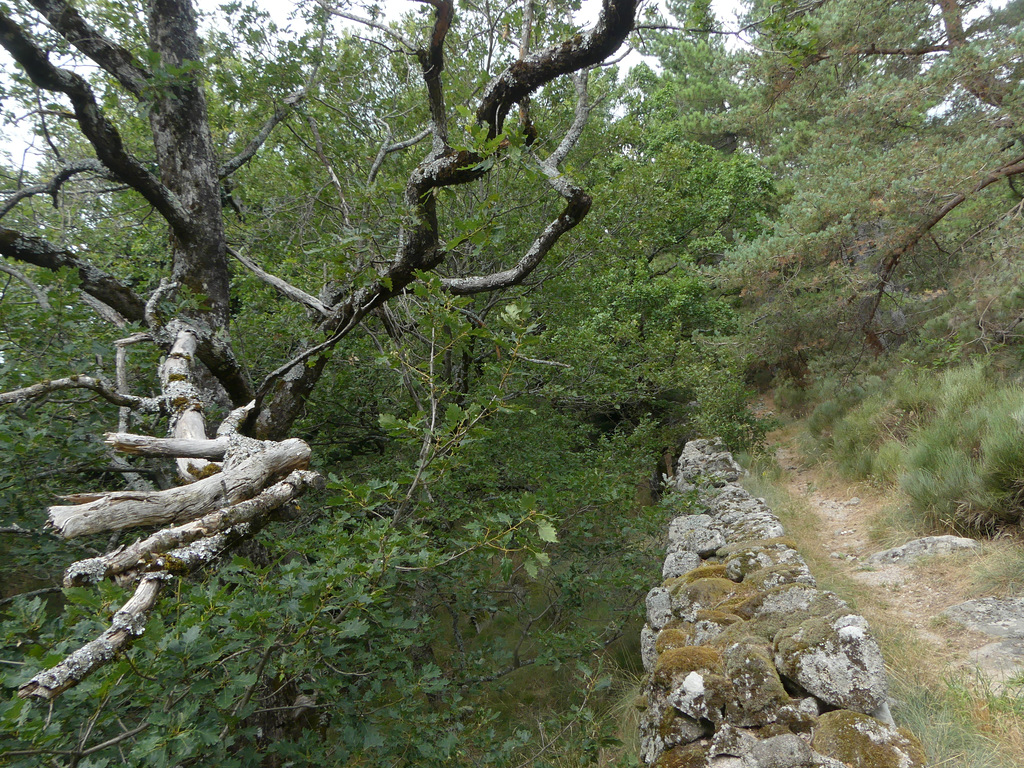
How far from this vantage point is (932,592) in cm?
402

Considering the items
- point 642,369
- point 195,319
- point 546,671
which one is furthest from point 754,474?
point 195,319

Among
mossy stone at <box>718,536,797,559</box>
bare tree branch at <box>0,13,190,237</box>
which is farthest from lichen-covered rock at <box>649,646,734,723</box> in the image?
bare tree branch at <box>0,13,190,237</box>

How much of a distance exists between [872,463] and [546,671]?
499 centimetres

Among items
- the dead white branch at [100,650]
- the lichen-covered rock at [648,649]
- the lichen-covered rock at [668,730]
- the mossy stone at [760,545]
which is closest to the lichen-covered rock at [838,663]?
the lichen-covered rock at [668,730]

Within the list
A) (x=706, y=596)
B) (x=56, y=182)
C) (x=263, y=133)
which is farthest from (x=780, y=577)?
(x=56, y=182)

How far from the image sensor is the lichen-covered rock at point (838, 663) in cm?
214

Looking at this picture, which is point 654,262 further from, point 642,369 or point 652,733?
point 652,733

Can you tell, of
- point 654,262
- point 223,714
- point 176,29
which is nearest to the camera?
point 223,714

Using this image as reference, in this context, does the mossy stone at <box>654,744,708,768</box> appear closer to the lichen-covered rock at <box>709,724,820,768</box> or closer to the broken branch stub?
the lichen-covered rock at <box>709,724,820,768</box>

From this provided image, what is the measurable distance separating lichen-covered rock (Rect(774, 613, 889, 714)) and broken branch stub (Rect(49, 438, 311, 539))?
7.59 feet

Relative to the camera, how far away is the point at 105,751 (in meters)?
1.89

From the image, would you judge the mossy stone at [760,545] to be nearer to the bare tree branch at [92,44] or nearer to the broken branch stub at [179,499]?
the broken branch stub at [179,499]

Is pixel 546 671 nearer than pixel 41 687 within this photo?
No

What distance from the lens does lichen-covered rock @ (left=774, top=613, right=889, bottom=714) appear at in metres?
2.14
